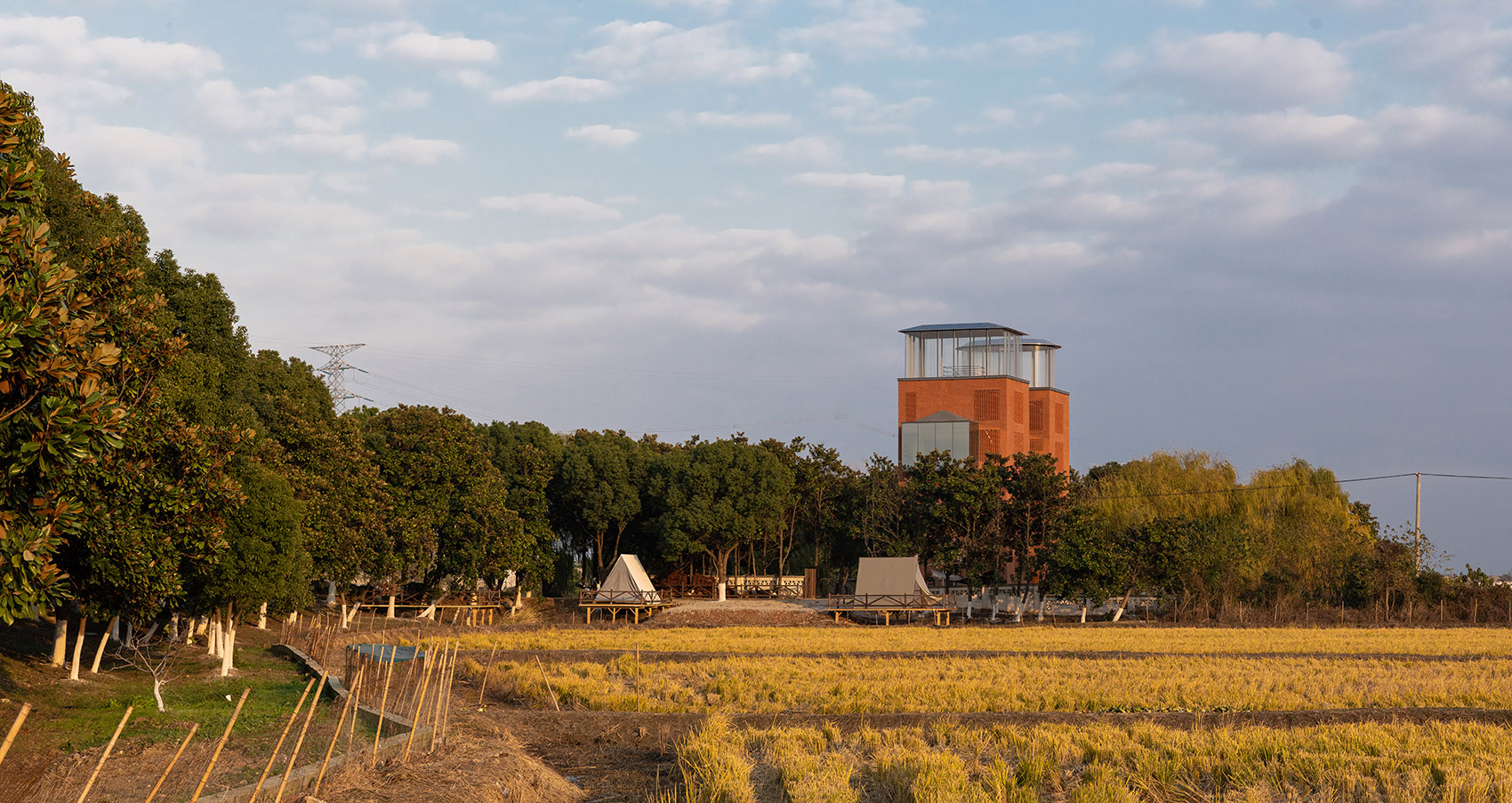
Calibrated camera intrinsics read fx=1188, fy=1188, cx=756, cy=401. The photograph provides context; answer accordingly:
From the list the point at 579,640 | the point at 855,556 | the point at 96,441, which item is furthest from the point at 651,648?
the point at 855,556

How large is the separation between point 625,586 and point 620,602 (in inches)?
42.6

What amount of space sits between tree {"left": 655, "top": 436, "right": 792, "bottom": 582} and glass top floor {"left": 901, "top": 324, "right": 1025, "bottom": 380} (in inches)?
580

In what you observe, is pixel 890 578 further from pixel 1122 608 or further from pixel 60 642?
pixel 60 642

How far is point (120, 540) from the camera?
616 inches

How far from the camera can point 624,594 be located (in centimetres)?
4678

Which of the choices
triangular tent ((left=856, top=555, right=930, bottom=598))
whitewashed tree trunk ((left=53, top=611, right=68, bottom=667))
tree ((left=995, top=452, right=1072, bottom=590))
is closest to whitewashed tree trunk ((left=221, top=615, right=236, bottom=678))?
whitewashed tree trunk ((left=53, top=611, right=68, bottom=667))

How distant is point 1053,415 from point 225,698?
190 feet

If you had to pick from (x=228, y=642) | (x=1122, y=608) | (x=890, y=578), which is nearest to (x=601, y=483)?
(x=890, y=578)

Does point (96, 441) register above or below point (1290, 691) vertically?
above

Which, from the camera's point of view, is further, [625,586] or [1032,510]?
[625,586]

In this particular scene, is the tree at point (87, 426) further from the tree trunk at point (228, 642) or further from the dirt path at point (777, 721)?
the dirt path at point (777, 721)

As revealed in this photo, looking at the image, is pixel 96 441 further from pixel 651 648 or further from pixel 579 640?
pixel 579 640

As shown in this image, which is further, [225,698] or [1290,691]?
[1290,691]

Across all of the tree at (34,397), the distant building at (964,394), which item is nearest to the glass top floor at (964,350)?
the distant building at (964,394)
